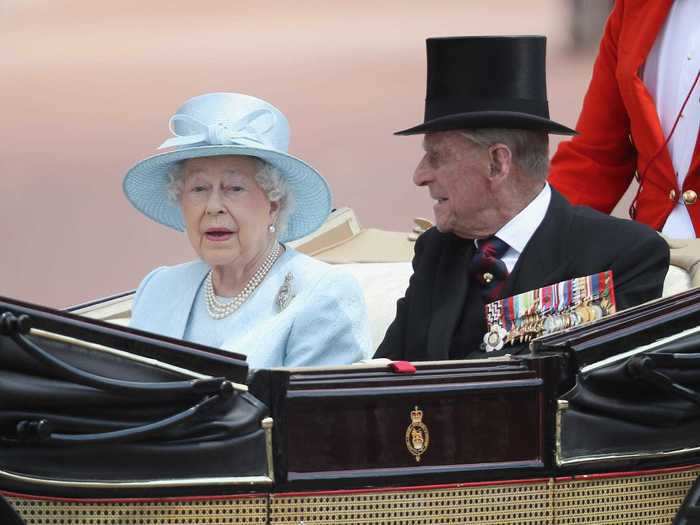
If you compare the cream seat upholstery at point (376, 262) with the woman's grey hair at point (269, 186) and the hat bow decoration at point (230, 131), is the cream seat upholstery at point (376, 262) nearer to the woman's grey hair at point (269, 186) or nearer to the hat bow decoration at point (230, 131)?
the woman's grey hair at point (269, 186)

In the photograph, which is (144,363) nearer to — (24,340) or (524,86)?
(24,340)

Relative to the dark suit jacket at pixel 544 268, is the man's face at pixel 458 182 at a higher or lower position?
higher

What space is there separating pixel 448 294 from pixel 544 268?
0.69 feet

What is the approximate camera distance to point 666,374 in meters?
2.55

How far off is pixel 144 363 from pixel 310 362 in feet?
1.88

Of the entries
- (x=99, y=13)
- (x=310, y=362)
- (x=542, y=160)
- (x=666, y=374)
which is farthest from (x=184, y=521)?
(x=99, y=13)

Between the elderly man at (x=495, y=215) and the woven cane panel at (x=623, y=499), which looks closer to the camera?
the woven cane panel at (x=623, y=499)

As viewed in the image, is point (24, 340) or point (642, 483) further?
point (642, 483)

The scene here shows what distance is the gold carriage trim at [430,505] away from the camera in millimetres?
2393

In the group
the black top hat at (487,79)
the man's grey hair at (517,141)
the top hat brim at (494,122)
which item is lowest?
the man's grey hair at (517,141)

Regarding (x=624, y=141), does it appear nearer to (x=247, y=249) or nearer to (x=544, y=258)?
(x=544, y=258)

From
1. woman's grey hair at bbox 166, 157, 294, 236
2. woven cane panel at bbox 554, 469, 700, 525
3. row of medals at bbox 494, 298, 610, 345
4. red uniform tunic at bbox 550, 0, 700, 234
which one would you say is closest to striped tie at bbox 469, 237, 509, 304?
row of medals at bbox 494, 298, 610, 345

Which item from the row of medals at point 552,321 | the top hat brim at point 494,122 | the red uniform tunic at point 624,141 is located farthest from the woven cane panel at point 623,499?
the red uniform tunic at point 624,141

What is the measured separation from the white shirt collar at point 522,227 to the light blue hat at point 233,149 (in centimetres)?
33
